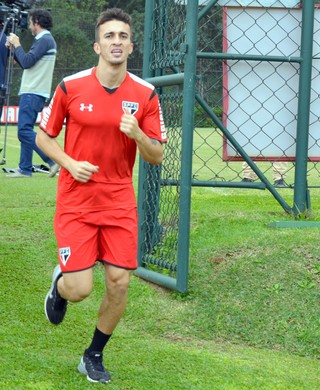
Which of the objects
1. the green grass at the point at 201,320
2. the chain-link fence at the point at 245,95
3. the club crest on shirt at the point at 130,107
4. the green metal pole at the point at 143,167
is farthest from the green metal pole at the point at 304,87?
the club crest on shirt at the point at 130,107

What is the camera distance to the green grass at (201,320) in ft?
16.8

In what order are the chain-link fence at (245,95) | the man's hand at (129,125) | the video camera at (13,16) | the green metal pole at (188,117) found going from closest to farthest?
the man's hand at (129,125)
the green metal pole at (188,117)
the chain-link fence at (245,95)
the video camera at (13,16)

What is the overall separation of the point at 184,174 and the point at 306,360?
136cm

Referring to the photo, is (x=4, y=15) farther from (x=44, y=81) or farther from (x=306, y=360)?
(x=306, y=360)

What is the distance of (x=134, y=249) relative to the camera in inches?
199

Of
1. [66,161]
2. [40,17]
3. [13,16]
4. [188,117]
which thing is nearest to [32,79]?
[40,17]

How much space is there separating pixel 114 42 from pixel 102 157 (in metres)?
0.58

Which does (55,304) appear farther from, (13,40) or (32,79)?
(13,40)

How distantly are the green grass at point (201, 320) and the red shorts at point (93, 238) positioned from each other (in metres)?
0.61

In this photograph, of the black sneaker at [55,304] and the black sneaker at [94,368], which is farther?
the black sneaker at [55,304]

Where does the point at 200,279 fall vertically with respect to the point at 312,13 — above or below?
below

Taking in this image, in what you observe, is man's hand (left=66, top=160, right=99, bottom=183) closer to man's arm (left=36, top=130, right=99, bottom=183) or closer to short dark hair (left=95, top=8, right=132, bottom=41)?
man's arm (left=36, top=130, right=99, bottom=183)

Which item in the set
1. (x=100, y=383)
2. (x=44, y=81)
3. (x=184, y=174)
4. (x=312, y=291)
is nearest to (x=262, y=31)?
(x=184, y=174)

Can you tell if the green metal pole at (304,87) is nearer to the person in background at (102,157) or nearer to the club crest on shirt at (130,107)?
the person in background at (102,157)
